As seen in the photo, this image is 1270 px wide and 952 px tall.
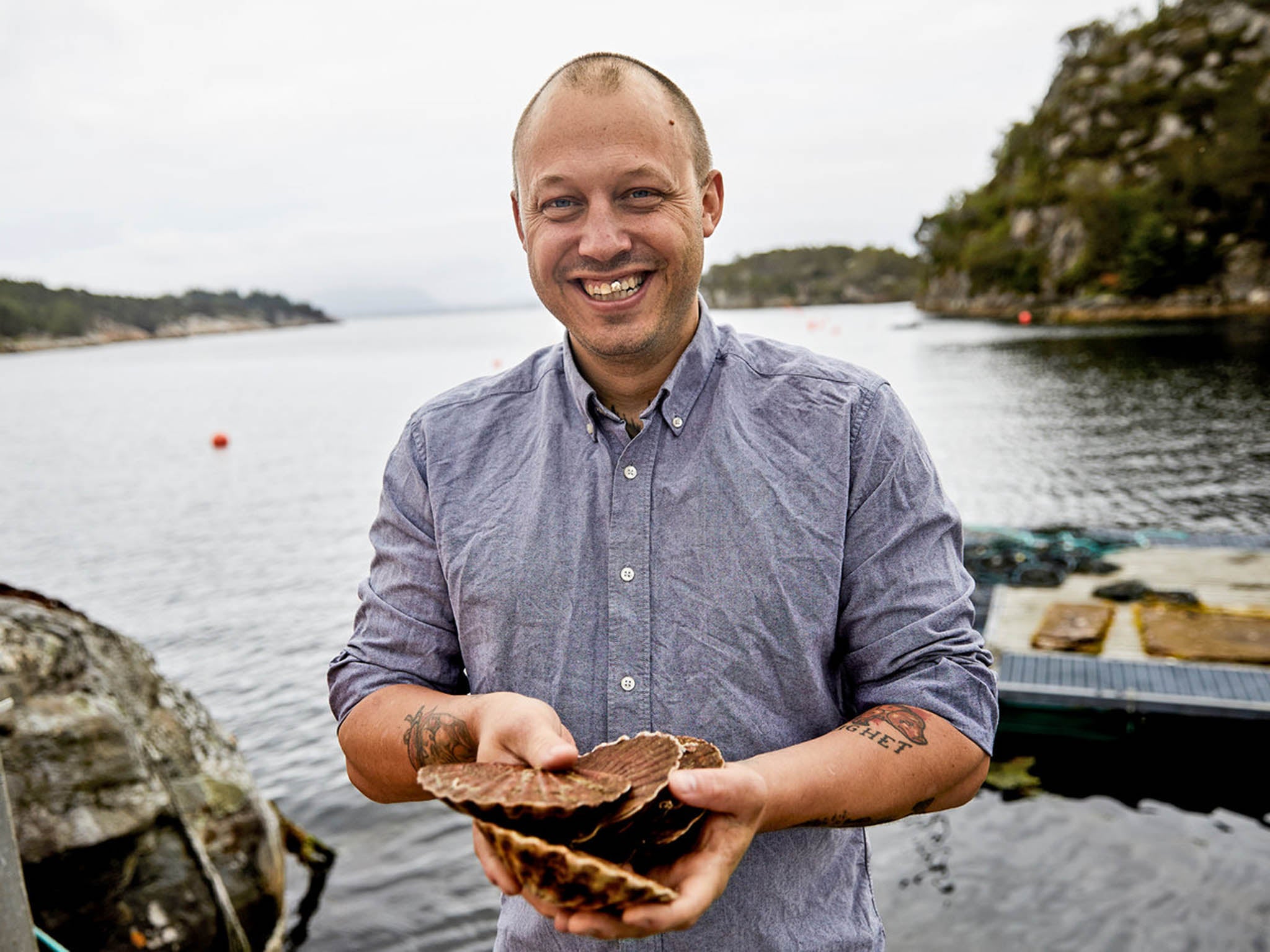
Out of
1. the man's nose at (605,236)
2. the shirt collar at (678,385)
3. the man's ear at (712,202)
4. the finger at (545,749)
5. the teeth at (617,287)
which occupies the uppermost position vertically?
the man's ear at (712,202)

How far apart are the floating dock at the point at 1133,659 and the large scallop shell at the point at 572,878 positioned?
10.2 m

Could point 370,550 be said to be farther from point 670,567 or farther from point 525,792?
point 525,792

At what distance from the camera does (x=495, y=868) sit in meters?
1.83

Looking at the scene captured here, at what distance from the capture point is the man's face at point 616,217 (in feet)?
7.81

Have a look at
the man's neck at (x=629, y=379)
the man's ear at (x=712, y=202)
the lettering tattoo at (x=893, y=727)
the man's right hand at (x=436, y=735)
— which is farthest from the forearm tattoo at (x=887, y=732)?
the man's ear at (x=712, y=202)

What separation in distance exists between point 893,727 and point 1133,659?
34.9ft

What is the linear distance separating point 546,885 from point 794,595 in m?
0.89

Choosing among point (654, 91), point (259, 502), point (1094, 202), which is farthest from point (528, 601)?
point (1094, 202)

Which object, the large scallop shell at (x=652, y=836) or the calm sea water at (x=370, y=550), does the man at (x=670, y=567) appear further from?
the calm sea water at (x=370, y=550)

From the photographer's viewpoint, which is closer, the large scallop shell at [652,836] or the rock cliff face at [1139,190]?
the large scallop shell at [652,836]

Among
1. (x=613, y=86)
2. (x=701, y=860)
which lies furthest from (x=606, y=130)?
(x=701, y=860)

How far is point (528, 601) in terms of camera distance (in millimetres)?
2385

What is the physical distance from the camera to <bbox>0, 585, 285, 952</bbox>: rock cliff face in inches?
215

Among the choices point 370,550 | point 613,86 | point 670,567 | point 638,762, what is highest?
point 613,86
